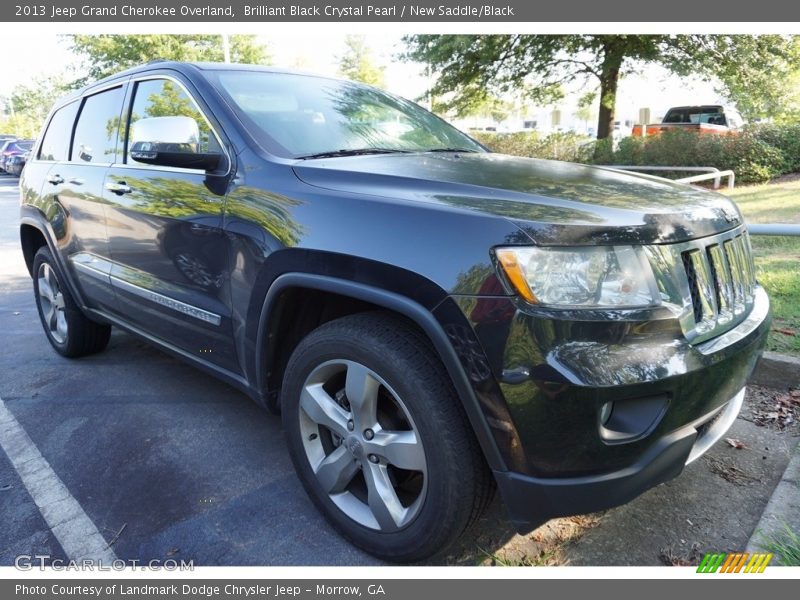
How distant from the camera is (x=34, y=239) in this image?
4445 millimetres

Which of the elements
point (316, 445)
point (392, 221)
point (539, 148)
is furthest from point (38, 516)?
point (539, 148)

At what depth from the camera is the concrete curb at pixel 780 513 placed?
2.04 metres

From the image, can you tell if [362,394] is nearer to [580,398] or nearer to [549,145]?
[580,398]

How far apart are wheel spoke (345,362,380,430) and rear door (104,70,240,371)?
2.50 feet

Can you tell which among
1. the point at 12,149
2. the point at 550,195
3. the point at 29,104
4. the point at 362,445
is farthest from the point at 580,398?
the point at 29,104

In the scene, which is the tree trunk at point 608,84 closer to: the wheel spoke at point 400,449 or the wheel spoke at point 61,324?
the wheel spoke at point 61,324

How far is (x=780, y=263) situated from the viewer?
202 inches

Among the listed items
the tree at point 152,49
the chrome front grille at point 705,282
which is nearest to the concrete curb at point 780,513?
the chrome front grille at point 705,282

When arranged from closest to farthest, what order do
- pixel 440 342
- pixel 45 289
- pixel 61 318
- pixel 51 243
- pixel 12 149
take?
pixel 440 342, pixel 51 243, pixel 61 318, pixel 45 289, pixel 12 149

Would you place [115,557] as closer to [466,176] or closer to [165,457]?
[165,457]

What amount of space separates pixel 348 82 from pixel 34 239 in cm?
288

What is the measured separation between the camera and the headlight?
5.27 ft

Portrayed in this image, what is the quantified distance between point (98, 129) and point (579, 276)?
10.6 feet

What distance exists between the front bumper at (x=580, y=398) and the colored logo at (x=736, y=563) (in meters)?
0.49
